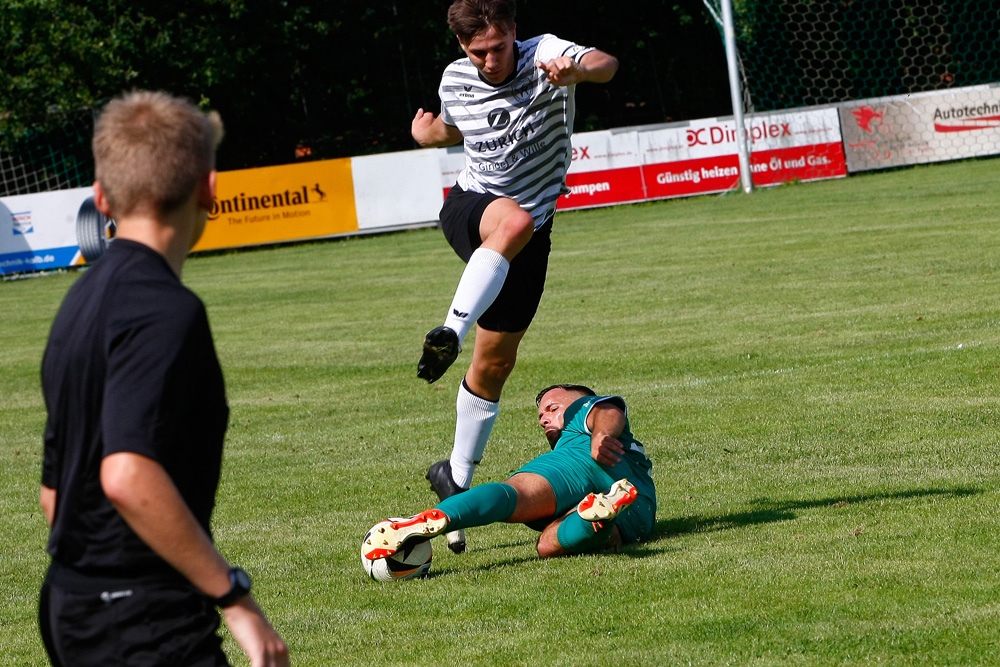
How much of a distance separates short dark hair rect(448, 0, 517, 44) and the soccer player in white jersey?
0.05 feet

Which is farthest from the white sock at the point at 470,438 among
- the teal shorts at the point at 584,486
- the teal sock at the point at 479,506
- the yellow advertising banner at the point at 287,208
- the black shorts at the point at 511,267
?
the yellow advertising banner at the point at 287,208

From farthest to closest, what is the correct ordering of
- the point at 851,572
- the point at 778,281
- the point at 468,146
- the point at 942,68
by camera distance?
1. the point at 942,68
2. the point at 778,281
3. the point at 468,146
4. the point at 851,572

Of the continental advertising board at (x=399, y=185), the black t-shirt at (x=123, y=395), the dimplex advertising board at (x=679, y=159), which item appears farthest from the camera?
the dimplex advertising board at (x=679, y=159)

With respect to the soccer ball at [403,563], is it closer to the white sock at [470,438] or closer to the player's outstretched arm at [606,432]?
the player's outstretched arm at [606,432]

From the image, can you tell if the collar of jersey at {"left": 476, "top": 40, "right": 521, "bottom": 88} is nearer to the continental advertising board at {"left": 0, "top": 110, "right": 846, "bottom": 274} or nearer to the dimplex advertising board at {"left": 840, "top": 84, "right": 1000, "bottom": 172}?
the continental advertising board at {"left": 0, "top": 110, "right": 846, "bottom": 274}

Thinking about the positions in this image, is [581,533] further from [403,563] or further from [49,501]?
[49,501]

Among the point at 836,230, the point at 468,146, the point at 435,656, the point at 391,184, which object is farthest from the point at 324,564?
the point at 391,184

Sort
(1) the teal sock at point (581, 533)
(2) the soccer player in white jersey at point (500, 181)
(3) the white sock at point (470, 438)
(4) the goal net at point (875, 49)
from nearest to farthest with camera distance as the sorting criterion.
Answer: (1) the teal sock at point (581, 533) < (2) the soccer player in white jersey at point (500, 181) < (3) the white sock at point (470, 438) < (4) the goal net at point (875, 49)

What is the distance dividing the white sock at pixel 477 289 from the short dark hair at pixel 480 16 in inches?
39.0

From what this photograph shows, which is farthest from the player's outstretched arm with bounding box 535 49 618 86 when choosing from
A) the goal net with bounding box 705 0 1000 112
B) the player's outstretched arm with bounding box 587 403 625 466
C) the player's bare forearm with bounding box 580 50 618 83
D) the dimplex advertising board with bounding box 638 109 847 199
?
the goal net with bounding box 705 0 1000 112

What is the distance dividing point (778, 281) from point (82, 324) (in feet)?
41.2

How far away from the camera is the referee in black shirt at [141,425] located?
→ 91.7 inches

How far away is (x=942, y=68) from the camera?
113 ft

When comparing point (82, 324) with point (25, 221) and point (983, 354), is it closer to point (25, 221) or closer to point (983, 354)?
point (983, 354)
